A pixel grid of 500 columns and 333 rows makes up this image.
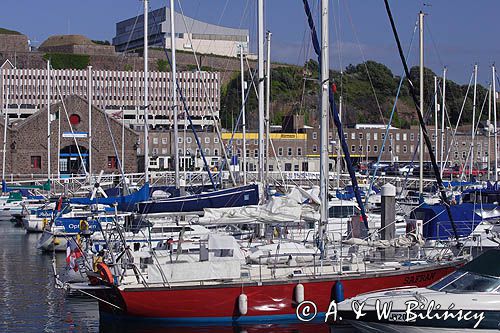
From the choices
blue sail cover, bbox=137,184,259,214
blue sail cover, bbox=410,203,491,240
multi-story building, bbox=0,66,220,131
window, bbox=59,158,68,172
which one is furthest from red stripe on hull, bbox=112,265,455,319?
multi-story building, bbox=0,66,220,131

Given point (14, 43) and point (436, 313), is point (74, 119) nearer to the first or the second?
point (436, 313)

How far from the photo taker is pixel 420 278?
24344 mm

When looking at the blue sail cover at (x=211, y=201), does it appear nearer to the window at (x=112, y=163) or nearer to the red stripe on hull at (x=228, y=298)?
the red stripe on hull at (x=228, y=298)

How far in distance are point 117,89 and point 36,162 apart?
4462cm

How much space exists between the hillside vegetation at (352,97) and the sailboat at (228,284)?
3971 inches

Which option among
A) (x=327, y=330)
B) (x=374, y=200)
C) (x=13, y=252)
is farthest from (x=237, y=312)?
(x=374, y=200)

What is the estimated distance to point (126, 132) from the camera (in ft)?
277

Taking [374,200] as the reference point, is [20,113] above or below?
above

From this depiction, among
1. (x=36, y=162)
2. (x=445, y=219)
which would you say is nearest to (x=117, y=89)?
(x=36, y=162)

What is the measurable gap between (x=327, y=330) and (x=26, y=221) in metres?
33.3

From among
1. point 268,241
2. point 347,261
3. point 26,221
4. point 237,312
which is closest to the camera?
point 237,312

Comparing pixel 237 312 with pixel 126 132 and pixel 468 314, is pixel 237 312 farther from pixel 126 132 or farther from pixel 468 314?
pixel 126 132

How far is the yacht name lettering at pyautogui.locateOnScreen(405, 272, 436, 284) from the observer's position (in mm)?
24062

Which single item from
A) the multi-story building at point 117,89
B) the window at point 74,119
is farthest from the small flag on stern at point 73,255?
the multi-story building at point 117,89
